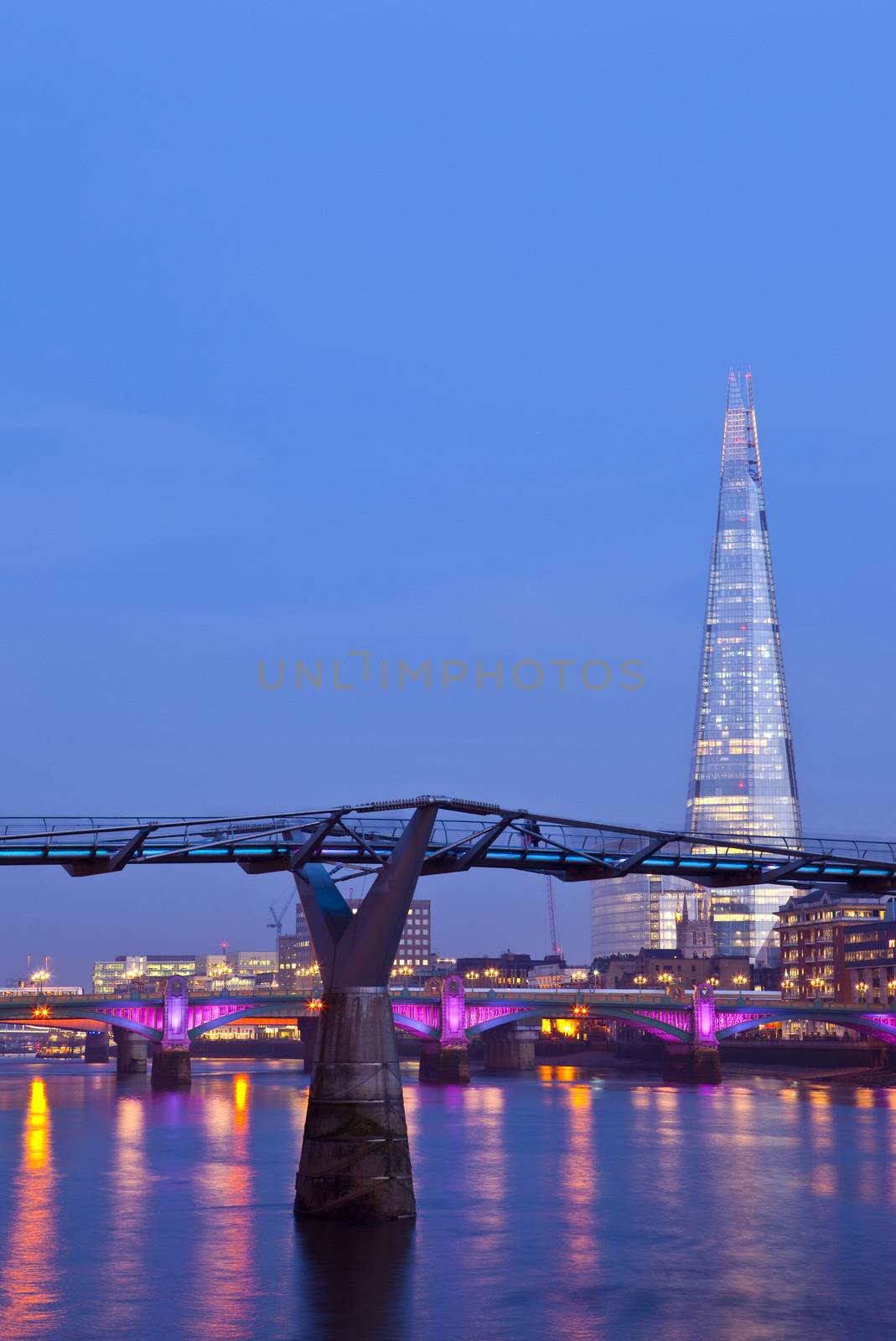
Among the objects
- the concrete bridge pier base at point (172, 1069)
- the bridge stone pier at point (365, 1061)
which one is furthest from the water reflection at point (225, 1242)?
the concrete bridge pier base at point (172, 1069)

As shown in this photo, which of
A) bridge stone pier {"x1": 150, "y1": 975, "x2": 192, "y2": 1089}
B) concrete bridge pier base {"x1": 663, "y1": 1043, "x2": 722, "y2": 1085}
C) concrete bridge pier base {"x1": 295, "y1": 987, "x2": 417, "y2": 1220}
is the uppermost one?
concrete bridge pier base {"x1": 295, "y1": 987, "x2": 417, "y2": 1220}

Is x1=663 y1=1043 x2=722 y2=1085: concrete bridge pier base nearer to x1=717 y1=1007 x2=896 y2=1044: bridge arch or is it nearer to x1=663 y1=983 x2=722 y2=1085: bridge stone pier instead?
x1=663 y1=983 x2=722 y2=1085: bridge stone pier

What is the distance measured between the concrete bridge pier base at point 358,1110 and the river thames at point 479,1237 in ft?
5.01

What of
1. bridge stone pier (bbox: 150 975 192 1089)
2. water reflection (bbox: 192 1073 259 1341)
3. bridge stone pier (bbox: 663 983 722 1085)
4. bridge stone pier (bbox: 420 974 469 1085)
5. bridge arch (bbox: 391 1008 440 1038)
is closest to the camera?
water reflection (bbox: 192 1073 259 1341)

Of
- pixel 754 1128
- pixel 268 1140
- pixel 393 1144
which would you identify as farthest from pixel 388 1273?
pixel 754 1128

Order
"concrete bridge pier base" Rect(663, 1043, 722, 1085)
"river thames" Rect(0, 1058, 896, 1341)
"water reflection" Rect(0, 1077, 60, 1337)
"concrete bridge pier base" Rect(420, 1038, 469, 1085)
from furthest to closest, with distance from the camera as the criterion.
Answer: "concrete bridge pier base" Rect(420, 1038, 469, 1085) < "concrete bridge pier base" Rect(663, 1043, 722, 1085) < "water reflection" Rect(0, 1077, 60, 1337) < "river thames" Rect(0, 1058, 896, 1341)

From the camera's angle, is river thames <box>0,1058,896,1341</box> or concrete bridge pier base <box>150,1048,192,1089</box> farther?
concrete bridge pier base <box>150,1048,192,1089</box>

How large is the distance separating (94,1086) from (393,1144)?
5629 inches

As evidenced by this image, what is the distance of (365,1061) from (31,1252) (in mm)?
15983

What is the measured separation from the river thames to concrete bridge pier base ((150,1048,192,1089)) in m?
61.8

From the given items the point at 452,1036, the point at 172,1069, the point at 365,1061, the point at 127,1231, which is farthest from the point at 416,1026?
the point at 365,1061

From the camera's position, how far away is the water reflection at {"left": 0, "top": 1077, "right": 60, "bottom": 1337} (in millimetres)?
52344

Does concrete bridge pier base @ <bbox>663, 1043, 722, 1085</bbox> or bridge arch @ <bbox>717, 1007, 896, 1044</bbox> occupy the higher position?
bridge arch @ <bbox>717, 1007, 896, 1044</bbox>

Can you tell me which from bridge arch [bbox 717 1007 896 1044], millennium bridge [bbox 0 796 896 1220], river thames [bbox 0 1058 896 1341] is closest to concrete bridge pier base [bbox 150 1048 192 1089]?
river thames [bbox 0 1058 896 1341]
